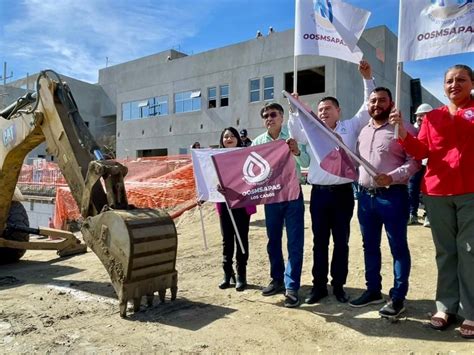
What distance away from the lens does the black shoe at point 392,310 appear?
12.9 ft

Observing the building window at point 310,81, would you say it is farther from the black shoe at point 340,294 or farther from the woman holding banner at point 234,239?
the black shoe at point 340,294

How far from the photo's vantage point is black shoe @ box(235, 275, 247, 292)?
16.7ft

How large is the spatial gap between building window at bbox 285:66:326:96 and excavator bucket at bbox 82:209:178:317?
2197cm

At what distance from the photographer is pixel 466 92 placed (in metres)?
3.60

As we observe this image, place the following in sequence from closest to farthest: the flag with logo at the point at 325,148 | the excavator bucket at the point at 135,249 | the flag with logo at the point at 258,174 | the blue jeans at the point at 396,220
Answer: the blue jeans at the point at 396,220 < the excavator bucket at the point at 135,249 < the flag with logo at the point at 325,148 < the flag with logo at the point at 258,174

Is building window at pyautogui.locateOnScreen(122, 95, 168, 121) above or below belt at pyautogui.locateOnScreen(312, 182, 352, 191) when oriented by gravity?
above

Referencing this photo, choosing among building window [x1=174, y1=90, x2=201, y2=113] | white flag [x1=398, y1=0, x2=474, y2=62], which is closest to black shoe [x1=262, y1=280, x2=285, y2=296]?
white flag [x1=398, y1=0, x2=474, y2=62]

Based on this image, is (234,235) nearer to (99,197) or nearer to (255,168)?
(255,168)

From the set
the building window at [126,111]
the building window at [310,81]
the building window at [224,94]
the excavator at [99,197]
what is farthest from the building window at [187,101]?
the excavator at [99,197]

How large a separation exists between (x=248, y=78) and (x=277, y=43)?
288 centimetres

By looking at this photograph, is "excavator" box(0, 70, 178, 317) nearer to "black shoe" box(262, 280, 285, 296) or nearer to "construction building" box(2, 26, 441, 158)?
"black shoe" box(262, 280, 285, 296)

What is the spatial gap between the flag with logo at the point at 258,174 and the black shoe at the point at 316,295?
1026 mm

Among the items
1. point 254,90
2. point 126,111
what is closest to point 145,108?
→ point 126,111

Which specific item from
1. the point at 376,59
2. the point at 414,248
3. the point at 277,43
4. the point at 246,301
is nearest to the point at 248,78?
the point at 277,43
